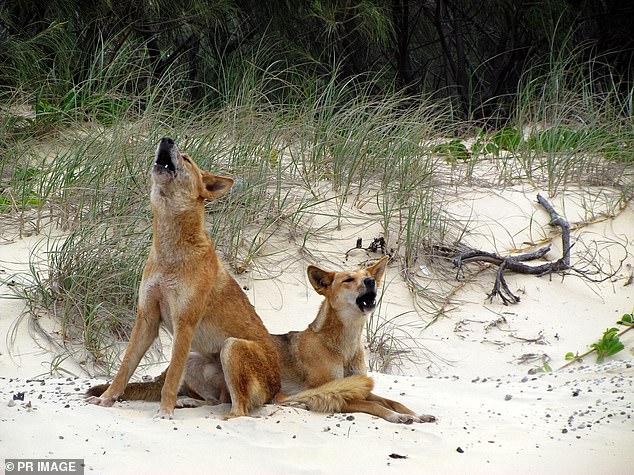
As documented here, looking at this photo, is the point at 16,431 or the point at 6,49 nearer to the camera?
the point at 16,431

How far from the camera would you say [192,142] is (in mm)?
9078

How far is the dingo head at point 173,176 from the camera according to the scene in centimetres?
548

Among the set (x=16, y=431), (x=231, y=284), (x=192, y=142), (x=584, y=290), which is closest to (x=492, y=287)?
(x=584, y=290)

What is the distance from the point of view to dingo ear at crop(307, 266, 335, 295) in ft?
19.4

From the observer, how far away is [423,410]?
582cm

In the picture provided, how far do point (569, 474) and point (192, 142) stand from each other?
17.6 ft

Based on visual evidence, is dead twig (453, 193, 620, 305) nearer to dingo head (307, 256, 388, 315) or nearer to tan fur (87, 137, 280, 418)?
dingo head (307, 256, 388, 315)

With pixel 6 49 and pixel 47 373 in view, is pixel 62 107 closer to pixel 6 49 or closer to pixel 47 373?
pixel 6 49

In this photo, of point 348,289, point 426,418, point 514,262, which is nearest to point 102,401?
point 348,289

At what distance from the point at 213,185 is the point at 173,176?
310 millimetres

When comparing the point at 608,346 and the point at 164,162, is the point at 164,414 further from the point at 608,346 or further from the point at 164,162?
the point at 608,346

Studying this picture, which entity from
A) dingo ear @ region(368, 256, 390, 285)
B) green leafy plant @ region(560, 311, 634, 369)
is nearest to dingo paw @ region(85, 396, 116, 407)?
dingo ear @ region(368, 256, 390, 285)

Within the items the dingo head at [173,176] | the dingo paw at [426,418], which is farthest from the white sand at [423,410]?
the dingo head at [173,176]

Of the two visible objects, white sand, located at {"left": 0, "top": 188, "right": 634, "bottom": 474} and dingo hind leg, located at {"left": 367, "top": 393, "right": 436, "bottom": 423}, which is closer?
white sand, located at {"left": 0, "top": 188, "right": 634, "bottom": 474}
